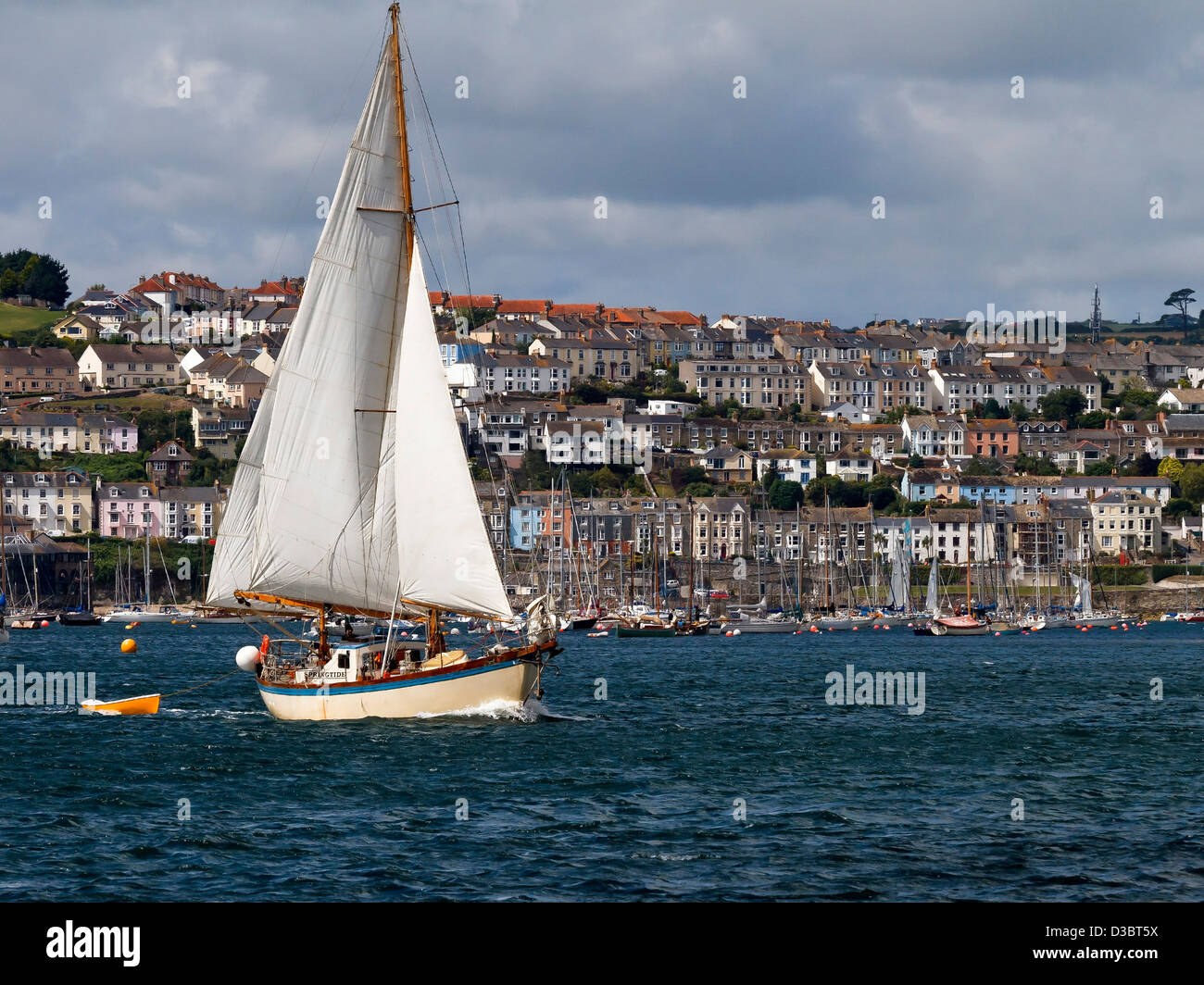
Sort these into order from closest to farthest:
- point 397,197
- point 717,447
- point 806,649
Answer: point 397,197 < point 806,649 < point 717,447

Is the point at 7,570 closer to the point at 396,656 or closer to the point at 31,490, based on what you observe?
the point at 31,490

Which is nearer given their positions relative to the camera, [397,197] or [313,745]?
[313,745]

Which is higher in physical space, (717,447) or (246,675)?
(717,447)

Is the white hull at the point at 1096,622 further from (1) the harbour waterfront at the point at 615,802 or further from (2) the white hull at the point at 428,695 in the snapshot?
(2) the white hull at the point at 428,695

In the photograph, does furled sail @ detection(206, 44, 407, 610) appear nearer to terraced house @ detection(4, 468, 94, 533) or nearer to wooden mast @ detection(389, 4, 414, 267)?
wooden mast @ detection(389, 4, 414, 267)

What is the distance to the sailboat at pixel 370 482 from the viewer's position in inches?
1328

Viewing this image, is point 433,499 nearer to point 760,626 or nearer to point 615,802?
point 615,802

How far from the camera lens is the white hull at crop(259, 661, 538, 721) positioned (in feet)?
110

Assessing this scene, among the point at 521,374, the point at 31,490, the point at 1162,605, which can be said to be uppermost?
the point at 521,374

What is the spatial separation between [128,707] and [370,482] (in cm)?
1071

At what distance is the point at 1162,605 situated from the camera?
13550 cm

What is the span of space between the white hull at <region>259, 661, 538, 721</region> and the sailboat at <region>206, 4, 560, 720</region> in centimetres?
4
